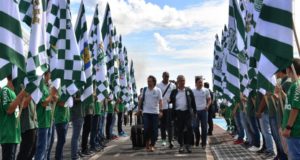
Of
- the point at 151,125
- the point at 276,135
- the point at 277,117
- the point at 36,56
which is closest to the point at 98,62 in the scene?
the point at 151,125

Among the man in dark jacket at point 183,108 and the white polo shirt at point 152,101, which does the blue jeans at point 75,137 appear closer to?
the white polo shirt at point 152,101

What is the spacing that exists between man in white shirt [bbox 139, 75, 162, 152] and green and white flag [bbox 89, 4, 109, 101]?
1.15 metres

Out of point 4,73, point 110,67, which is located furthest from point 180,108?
point 4,73

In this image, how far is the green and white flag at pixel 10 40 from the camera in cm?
577

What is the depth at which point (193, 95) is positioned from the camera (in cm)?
1264

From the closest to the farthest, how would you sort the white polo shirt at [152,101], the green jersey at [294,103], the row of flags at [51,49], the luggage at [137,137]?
the green jersey at [294,103] → the row of flags at [51,49] → the white polo shirt at [152,101] → the luggage at [137,137]

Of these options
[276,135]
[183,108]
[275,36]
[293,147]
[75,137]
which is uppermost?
[275,36]

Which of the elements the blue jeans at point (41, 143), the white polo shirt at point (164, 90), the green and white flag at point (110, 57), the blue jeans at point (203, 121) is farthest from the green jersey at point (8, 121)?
the green and white flag at point (110, 57)

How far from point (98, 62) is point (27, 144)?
21.5 ft

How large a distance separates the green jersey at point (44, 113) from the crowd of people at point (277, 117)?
3.72m

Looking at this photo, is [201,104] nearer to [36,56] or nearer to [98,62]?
[98,62]

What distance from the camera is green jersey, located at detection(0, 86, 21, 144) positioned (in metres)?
6.36

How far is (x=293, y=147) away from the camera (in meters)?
5.86

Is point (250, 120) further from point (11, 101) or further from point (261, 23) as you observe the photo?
point (11, 101)
